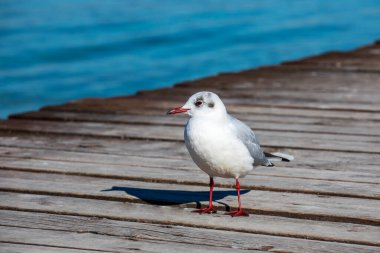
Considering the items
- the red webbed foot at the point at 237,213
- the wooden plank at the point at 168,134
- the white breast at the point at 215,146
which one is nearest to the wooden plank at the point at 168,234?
the red webbed foot at the point at 237,213

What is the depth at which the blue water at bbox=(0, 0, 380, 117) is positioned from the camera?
1603cm

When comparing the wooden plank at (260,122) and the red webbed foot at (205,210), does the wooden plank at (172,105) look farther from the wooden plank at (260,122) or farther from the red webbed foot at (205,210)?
the red webbed foot at (205,210)

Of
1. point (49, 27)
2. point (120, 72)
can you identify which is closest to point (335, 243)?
point (120, 72)

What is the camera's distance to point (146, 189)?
4688 millimetres

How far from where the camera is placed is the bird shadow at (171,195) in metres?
4.41

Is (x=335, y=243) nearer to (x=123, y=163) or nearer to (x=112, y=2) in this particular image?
(x=123, y=163)

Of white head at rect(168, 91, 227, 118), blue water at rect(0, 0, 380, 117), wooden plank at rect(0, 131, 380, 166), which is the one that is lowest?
wooden plank at rect(0, 131, 380, 166)

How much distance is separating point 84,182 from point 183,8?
63.6 feet

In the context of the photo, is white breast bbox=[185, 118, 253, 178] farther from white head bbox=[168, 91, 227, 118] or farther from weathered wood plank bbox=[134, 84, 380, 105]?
weathered wood plank bbox=[134, 84, 380, 105]

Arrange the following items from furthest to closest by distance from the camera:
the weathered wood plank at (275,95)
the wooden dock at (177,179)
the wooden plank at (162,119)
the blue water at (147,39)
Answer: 1. the blue water at (147,39)
2. the weathered wood plank at (275,95)
3. the wooden plank at (162,119)
4. the wooden dock at (177,179)

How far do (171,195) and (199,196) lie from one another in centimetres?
15

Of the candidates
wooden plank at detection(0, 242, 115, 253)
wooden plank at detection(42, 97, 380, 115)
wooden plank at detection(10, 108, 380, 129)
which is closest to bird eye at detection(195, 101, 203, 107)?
wooden plank at detection(0, 242, 115, 253)

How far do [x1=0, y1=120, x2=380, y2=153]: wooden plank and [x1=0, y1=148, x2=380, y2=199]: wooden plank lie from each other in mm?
635

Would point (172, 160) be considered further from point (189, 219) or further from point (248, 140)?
point (189, 219)
